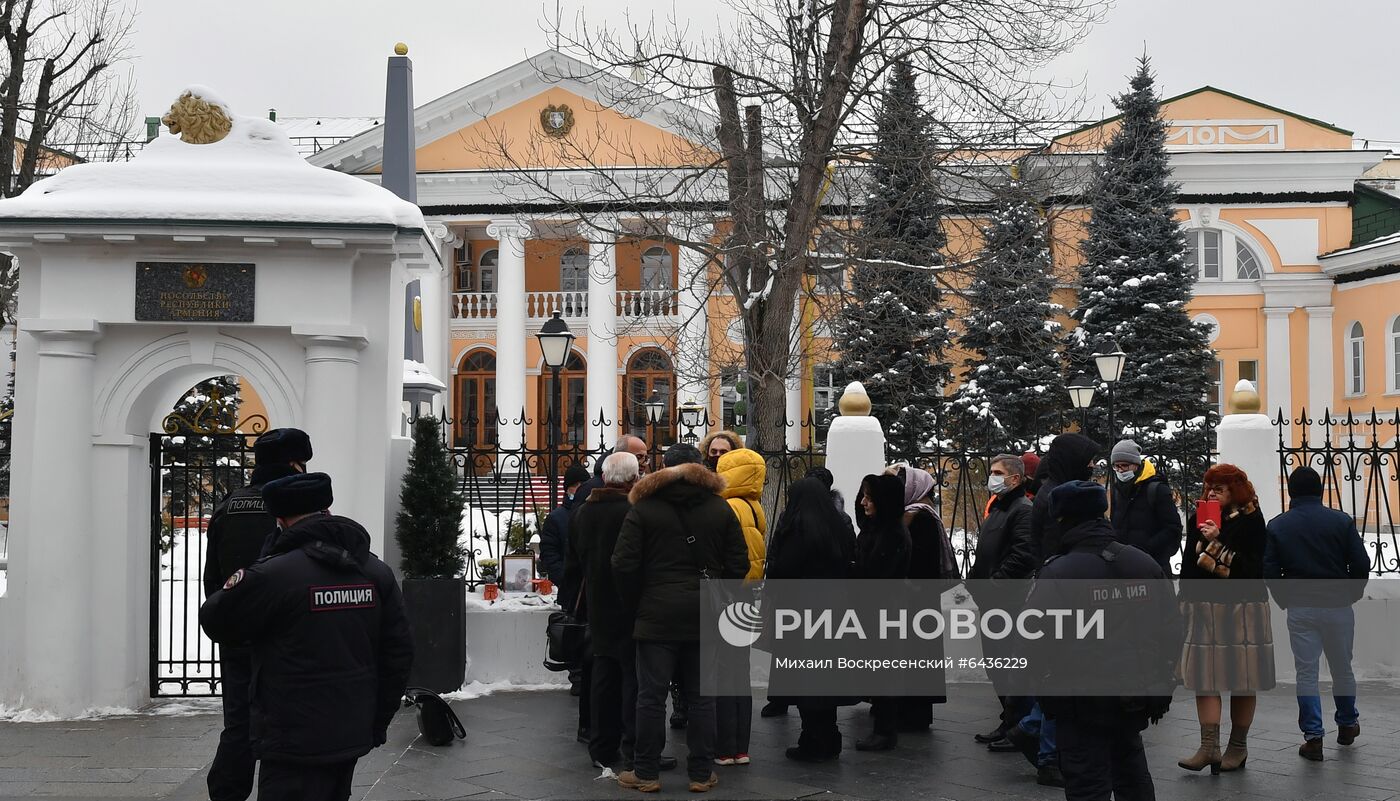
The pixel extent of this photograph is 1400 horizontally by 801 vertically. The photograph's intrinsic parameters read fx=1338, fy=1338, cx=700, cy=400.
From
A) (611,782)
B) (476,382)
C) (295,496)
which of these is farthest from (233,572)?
(476,382)

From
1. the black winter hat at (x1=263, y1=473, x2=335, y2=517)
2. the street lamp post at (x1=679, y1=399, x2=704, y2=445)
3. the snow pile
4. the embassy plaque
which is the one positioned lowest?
the snow pile

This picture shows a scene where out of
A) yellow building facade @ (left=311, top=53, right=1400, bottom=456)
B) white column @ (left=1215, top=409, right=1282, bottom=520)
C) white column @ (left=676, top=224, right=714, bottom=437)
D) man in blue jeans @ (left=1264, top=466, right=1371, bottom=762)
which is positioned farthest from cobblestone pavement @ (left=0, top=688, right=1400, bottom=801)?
yellow building facade @ (left=311, top=53, right=1400, bottom=456)

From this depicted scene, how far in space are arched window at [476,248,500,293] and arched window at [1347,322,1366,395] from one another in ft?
78.3

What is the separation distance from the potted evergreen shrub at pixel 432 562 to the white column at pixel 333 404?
1.88ft

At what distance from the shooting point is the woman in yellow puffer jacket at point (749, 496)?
7656 millimetres

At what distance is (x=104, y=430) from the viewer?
9.39 meters

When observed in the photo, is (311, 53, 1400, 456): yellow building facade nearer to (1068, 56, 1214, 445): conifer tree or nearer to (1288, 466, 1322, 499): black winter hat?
(1068, 56, 1214, 445): conifer tree

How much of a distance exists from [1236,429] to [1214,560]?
447cm

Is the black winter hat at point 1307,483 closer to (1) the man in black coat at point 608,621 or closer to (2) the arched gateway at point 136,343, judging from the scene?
(1) the man in black coat at point 608,621

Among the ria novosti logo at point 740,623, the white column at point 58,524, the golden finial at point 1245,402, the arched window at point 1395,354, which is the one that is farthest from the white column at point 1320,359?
the white column at point 58,524

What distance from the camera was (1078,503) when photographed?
5484mm

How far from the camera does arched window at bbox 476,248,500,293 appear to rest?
3966cm

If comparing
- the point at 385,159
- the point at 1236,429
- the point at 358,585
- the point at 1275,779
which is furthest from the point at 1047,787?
the point at 385,159

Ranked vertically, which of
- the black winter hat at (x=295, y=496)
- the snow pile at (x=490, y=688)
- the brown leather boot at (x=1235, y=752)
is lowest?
the snow pile at (x=490, y=688)
